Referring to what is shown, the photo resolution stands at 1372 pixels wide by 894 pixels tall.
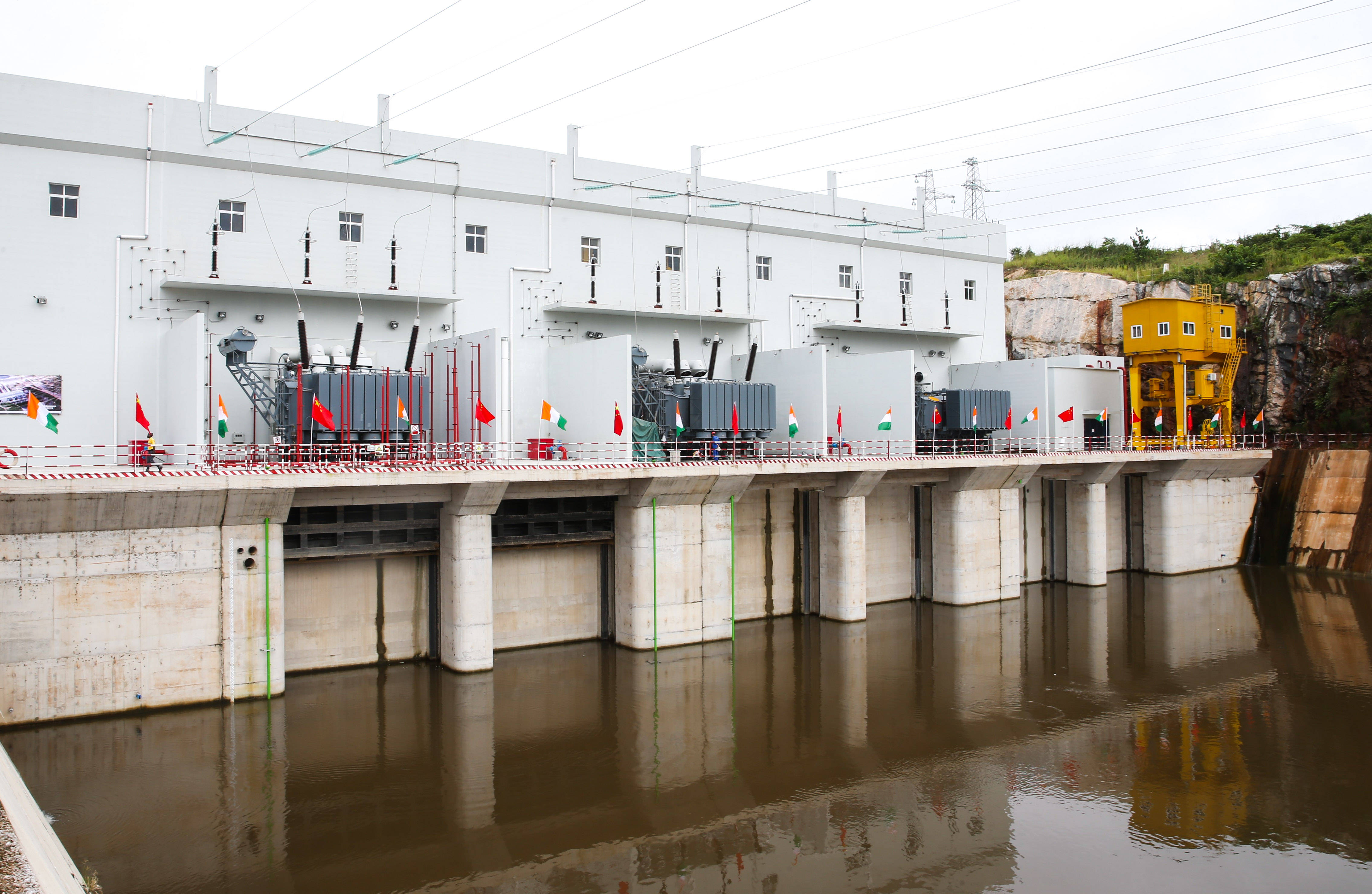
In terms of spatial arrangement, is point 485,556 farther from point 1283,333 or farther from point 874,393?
point 1283,333

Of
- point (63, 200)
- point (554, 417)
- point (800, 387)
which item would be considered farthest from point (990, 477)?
point (63, 200)

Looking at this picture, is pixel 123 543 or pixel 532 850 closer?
pixel 532 850

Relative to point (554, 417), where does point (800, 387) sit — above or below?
above

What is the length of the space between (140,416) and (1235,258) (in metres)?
60.6

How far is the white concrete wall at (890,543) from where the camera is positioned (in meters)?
39.5

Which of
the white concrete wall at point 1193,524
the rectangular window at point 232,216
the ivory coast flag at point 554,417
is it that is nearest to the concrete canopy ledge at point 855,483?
the ivory coast flag at point 554,417

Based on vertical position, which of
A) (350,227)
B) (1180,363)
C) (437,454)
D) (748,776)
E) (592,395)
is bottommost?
(748,776)

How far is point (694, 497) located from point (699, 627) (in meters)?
4.31

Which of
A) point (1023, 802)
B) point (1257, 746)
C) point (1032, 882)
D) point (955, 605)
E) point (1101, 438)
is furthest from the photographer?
point (1101, 438)

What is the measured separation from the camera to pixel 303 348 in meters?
28.3

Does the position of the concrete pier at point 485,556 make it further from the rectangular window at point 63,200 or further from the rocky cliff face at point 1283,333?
the rocky cliff face at point 1283,333

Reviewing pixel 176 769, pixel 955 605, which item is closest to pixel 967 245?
pixel 955 605

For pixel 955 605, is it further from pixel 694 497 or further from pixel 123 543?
pixel 123 543

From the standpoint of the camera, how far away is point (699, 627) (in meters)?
31.2
